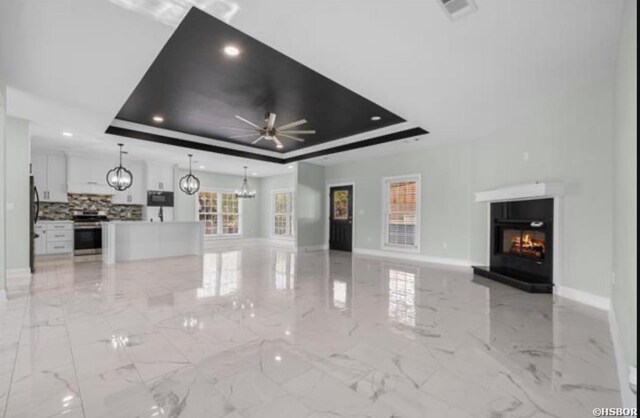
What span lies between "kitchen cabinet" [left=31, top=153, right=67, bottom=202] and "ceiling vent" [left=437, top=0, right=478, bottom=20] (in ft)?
31.7

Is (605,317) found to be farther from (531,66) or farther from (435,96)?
(435,96)

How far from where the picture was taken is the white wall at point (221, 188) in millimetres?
10156

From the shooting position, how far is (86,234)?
26.2ft

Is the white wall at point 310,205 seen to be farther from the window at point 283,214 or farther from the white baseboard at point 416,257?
the window at point 283,214

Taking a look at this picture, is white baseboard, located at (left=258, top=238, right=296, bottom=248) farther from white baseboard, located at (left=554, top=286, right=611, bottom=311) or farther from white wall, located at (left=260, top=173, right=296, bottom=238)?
white baseboard, located at (left=554, top=286, right=611, bottom=311)

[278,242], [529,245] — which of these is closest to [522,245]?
[529,245]

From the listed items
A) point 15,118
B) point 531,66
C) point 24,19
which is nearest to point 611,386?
point 531,66

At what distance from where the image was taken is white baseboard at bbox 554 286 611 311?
366 centimetres

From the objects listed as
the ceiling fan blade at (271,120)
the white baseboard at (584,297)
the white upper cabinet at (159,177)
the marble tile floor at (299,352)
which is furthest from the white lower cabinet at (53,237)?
the white baseboard at (584,297)

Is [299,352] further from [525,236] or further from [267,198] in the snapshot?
[267,198]

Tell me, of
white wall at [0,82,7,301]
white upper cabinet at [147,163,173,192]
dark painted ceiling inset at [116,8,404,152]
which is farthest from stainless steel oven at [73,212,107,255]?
white wall at [0,82,7,301]

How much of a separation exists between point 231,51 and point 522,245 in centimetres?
517

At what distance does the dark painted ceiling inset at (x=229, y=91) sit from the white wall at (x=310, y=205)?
256cm

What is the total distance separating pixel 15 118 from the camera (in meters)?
5.09
